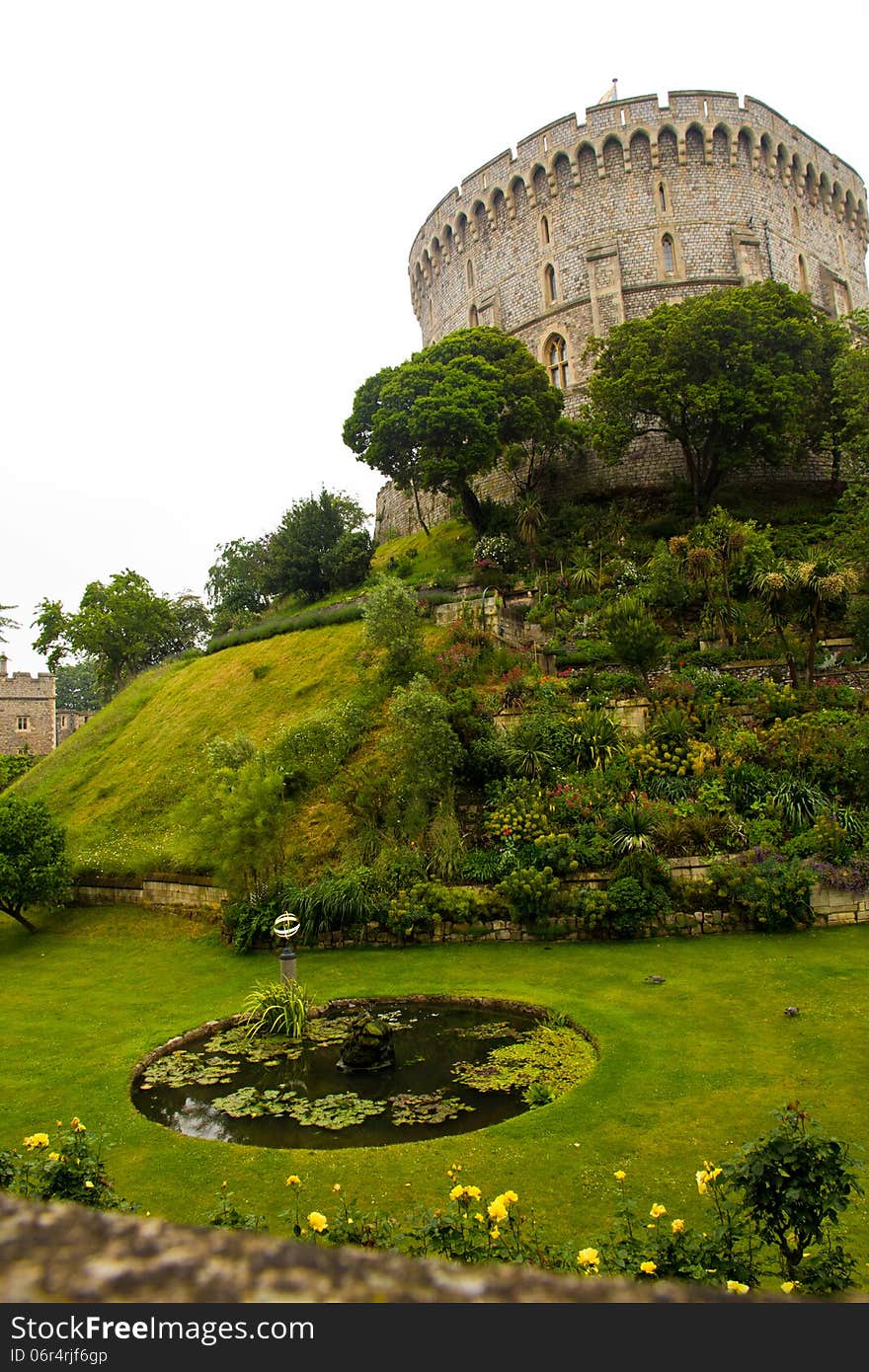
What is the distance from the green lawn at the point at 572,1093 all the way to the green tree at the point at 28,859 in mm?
1786

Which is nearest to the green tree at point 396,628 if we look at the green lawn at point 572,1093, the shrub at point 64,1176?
the green lawn at point 572,1093

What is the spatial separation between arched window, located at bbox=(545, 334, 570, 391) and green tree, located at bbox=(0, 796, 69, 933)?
30571 millimetres

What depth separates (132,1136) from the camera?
758cm

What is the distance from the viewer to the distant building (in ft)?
184

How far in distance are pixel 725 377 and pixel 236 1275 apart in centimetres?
3242

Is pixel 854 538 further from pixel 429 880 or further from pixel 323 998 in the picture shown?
pixel 323 998

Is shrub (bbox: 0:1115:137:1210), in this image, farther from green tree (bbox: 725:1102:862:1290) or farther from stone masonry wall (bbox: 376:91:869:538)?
stone masonry wall (bbox: 376:91:869:538)

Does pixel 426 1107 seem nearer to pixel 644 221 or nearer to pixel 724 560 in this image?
pixel 724 560

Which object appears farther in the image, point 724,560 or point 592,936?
point 724,560

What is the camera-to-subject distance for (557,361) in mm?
40375

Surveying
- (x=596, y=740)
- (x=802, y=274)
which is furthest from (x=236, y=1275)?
(x=802, y=274)

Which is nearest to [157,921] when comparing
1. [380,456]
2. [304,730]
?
[304,730]

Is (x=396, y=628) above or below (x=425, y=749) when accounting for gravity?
above

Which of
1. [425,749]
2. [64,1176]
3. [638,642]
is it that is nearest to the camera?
[64,1176]
